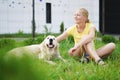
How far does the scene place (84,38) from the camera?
6.54 m

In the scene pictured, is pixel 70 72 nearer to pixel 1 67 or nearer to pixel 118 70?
pixel 118 70

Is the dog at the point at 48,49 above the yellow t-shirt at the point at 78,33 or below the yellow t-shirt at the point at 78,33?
below

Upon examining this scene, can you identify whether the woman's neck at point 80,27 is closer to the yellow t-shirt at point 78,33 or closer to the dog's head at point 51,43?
the yellow t-shirt at point 78,33

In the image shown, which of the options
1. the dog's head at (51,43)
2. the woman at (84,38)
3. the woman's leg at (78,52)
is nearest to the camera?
the woman at (84,38)

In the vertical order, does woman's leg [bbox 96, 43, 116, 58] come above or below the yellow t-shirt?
below

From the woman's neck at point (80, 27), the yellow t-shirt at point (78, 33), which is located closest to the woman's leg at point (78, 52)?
the yellow t-shirt at point (78, 33)

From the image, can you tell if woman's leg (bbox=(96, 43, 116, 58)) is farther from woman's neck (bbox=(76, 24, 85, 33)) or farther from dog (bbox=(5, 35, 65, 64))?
dog (bbox=(5, 35, 65, 64))

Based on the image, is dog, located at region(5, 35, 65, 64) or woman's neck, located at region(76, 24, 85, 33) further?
dog, located at region(5, 35, 65, 64)

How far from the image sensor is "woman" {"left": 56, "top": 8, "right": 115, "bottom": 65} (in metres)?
A: 6.51

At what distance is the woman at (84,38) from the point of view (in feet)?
21.4

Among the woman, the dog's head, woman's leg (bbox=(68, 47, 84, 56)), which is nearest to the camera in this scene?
the woman

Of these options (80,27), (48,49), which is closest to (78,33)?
(80,27)

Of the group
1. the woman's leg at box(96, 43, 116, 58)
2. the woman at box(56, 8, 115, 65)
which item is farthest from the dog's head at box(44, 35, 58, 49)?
the woman's leg at box(96, 43, 116, 58)

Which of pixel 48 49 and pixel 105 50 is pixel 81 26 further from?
pixel 48 49
